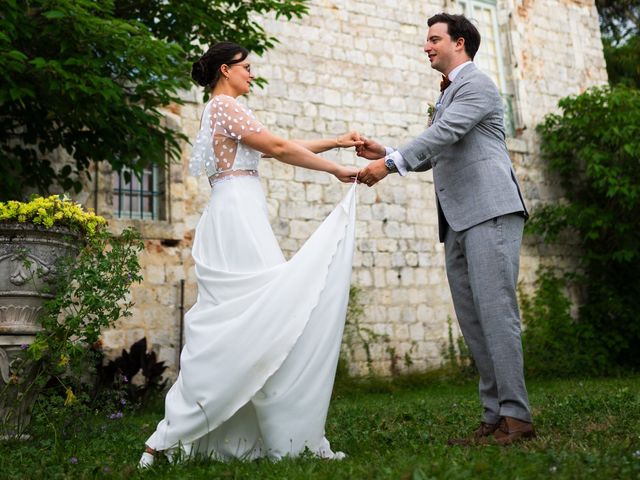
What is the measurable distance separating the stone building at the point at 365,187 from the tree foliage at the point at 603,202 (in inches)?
14.0

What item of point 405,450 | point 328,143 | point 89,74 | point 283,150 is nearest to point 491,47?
point 89,74

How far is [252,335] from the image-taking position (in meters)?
3.11

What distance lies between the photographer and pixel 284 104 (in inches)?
353

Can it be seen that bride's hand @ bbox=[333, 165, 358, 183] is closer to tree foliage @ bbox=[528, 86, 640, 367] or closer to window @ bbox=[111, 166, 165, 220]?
window @ bbox=[111, 166, 165, 220]

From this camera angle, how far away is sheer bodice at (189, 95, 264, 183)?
11.2 ft

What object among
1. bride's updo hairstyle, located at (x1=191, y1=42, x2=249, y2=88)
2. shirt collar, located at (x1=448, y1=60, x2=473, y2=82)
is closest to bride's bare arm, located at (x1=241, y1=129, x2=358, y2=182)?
bride's updo hairstyle, located at (x1=191, y1=42, x2=249, y2=88)

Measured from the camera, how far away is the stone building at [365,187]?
26.0ft

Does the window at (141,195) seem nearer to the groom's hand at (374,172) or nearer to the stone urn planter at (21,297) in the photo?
the stone urn planter at (21,297)

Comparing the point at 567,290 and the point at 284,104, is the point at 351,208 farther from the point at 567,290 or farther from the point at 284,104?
the point at 567,290

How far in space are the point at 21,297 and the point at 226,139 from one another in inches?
73.6

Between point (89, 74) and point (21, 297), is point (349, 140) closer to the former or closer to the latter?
point (21, 297)

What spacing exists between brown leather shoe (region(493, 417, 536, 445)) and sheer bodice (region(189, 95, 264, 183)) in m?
1.67

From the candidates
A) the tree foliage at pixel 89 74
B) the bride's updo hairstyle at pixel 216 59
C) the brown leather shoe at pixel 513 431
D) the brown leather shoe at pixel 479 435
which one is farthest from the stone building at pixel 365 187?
the brown leather shoe at pixel 513 431

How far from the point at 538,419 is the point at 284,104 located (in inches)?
226
